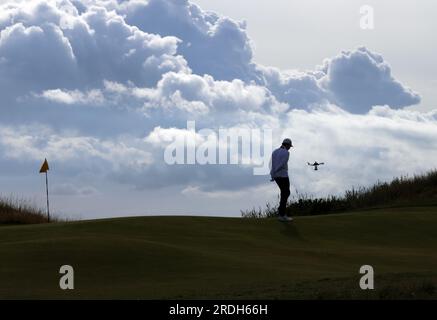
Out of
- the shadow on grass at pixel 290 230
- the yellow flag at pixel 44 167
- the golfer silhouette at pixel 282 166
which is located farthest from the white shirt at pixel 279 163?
the yellow flag at pixel 44 167

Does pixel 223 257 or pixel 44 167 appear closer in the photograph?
pixel 223 257

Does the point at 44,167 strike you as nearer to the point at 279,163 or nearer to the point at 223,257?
the point at 279,163

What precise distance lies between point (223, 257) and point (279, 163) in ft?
19.2

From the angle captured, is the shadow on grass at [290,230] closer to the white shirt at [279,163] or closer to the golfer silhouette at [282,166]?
Answer: the golfer silhouette at [282,166]

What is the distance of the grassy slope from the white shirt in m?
Answer: 1.61

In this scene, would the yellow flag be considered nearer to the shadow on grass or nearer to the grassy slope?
the grassy slope

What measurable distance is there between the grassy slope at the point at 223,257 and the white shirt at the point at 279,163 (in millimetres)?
1607

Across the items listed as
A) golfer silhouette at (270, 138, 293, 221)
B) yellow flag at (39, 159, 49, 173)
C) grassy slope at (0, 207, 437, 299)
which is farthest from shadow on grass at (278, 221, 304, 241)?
yellow flag at (39, 159, 49, 173)

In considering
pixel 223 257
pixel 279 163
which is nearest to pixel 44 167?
pixel 279 163

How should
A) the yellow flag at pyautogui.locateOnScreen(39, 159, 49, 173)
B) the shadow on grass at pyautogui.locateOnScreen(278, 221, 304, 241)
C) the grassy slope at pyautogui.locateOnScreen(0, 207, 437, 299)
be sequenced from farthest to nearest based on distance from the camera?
1. the yellow flag at pyautogui.locateOnScreen(39, 159, 49, 173)
2. the shadow on grass at pyautogui.locateOnScreen(278, 221, 304, 241)
3. the grassy slope at pyautogui.locateOnScreen(0, 207, 437, 299)

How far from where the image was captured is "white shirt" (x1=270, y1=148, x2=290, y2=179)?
23.8 meters

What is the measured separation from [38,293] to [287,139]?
1130cm

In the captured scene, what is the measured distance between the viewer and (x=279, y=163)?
23.8 meters
